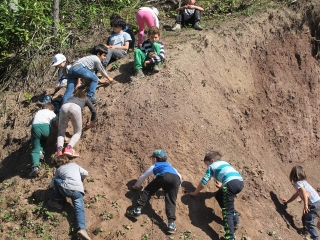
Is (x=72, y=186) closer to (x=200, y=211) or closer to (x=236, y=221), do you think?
(x=200, y=211)

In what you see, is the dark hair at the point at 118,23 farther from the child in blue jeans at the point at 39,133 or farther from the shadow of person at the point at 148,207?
the shadow of person at the point at 148,207

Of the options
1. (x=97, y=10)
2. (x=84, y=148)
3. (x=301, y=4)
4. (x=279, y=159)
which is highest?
(x=301, y=4)

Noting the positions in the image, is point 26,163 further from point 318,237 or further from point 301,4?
point 301,4

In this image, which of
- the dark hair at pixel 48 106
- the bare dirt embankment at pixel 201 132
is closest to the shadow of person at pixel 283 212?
the bare dirt embankment at pixel 201 132

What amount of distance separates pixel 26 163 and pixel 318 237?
546cm

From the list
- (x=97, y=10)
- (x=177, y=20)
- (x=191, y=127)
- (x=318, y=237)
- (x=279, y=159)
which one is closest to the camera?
(x=318, y=237)

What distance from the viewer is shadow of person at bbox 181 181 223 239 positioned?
8.34 m

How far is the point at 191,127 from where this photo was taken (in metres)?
9.54

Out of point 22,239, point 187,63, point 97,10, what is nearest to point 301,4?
point 187,63

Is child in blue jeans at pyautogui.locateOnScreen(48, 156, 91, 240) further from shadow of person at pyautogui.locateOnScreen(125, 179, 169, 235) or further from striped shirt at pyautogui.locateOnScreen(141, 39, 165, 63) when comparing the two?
striped shirt at pyautogui.locateOnScreen(141, 39, 165, 63)

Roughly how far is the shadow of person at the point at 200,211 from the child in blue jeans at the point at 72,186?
1.73 m

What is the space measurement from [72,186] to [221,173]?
237 centimetres

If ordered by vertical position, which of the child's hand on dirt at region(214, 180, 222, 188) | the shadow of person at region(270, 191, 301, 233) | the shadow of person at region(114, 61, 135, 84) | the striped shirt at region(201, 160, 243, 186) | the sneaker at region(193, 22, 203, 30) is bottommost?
the shadow of person at region(270, 191, 301, 233)

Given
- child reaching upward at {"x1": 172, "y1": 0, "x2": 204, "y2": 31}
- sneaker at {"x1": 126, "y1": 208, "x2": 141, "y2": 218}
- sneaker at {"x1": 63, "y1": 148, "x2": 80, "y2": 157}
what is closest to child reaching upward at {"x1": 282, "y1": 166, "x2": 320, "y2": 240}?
sneaker at {"x1": 126, "y1": 208, "x2": 141, "y2": 218}
